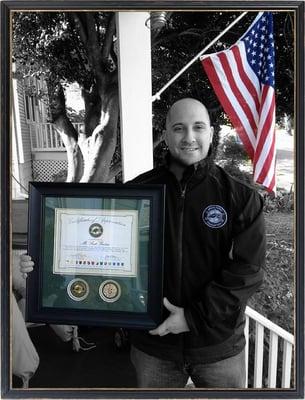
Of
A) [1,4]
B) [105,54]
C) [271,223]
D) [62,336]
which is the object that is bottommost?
[62,336]

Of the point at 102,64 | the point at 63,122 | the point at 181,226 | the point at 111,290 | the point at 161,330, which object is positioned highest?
the point at 102,64

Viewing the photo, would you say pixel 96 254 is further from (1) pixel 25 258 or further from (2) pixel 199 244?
(2) pixel 199 244

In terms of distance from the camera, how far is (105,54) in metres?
1.61

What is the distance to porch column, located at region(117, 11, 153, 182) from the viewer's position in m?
1.58

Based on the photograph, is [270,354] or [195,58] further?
[270,354]

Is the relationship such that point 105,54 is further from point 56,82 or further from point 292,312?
point 292,312

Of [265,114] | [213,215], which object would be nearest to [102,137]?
[213,215]

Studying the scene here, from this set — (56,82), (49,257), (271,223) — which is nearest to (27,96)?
(56,82)

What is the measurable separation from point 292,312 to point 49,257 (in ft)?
3.09

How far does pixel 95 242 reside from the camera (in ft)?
5.14

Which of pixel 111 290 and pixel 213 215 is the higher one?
pixel 213 215

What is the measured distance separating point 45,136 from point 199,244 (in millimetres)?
707

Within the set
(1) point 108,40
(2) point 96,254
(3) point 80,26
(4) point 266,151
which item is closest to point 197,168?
(4) point 266,151

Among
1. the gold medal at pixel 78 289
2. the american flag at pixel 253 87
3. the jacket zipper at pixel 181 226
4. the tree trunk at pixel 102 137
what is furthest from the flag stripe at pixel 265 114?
the gold medal at pixel 78 289
